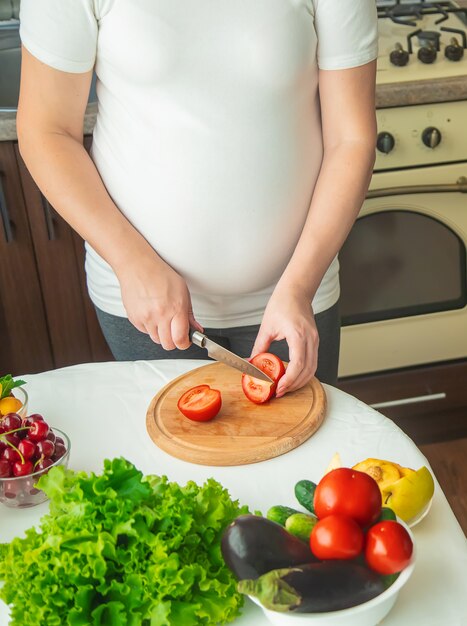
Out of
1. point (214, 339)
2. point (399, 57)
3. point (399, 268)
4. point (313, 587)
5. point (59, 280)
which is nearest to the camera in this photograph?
point (313, 587)

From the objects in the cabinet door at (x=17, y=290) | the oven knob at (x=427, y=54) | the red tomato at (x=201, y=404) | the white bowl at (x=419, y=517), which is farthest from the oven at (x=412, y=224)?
the white bowl at (x=419, y=517)

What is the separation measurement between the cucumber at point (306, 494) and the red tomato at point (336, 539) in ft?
0.42

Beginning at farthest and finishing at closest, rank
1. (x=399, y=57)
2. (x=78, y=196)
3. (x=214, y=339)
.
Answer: (x=399, y=57)
(x=214, y=339)
(x=78, y=196)

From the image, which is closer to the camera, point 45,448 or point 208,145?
point 45,448

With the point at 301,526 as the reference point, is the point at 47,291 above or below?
below

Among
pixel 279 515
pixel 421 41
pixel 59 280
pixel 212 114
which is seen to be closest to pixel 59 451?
pixel 279 515

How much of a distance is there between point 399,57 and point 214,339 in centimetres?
94

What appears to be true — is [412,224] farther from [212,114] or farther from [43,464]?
[43,464]

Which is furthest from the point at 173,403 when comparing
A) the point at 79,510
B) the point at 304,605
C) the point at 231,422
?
the point at 304,605

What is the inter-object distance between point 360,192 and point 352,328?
0.96 meters

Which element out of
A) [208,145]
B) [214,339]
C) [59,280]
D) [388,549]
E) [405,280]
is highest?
[208,145]

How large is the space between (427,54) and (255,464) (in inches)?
50.0

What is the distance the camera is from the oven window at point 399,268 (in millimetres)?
2133

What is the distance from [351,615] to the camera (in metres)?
0.75
